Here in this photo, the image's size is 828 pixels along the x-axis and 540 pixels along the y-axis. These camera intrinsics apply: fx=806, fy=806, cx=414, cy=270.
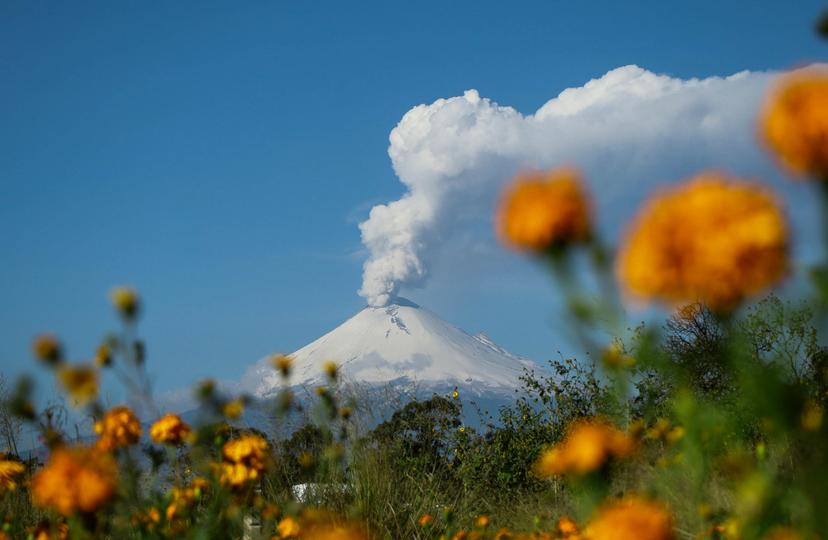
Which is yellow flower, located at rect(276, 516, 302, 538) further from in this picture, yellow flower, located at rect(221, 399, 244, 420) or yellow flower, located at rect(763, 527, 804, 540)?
yellow flower, located at rect(763, 527, 804, 540)

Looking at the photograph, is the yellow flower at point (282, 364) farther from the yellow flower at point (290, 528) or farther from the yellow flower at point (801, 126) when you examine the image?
the yellow flower at point (801, 126)

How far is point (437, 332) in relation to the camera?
618 ft

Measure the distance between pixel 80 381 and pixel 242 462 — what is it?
0.56 metres

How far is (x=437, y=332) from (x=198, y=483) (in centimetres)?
18617

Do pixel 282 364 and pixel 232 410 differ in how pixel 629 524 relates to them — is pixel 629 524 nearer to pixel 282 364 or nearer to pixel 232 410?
pixel 232 410

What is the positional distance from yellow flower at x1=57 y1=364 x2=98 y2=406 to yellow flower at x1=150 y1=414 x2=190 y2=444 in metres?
0.23

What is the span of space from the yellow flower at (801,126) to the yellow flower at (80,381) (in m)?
2.03

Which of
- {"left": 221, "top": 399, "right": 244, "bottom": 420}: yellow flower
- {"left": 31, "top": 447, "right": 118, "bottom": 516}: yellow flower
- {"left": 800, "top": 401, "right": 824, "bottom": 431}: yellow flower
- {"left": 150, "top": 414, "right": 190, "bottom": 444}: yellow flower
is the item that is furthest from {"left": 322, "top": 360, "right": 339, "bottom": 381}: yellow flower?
{"left": 800, "top": 401, "right": 824, "bottom": 431}: yellow flower

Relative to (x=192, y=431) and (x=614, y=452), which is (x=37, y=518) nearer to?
(x=192, y=431)

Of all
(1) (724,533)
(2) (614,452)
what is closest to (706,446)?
(2) (614,452)

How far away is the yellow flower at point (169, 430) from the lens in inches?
102

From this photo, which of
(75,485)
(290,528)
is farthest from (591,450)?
(290,528)

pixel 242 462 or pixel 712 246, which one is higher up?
pixel 712 246

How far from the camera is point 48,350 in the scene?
258 cm
